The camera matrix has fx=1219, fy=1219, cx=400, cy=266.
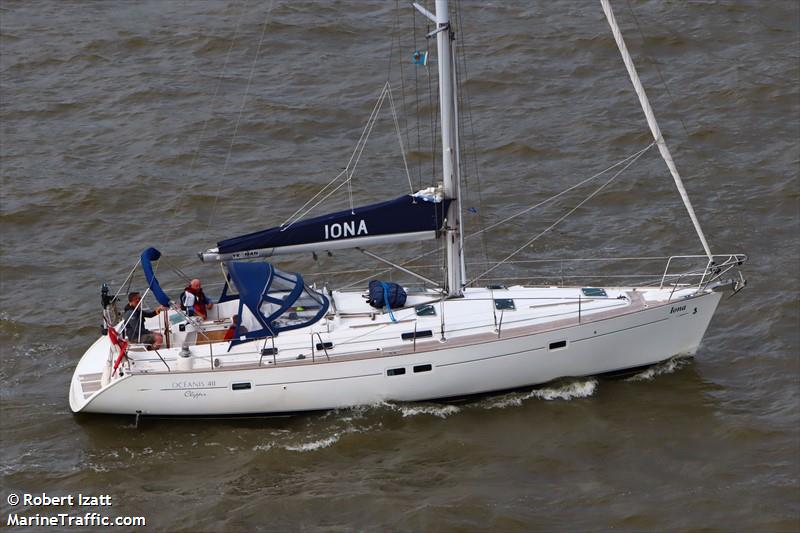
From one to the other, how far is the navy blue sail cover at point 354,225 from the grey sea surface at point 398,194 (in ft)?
10.9

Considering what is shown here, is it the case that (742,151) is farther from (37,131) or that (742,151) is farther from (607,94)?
(37,131)

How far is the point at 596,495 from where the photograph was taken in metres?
20.6

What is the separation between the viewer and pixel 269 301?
74.8 feet

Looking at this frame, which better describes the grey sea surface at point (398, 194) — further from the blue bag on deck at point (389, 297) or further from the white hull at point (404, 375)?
the blue bag on deck at point (389, 297)

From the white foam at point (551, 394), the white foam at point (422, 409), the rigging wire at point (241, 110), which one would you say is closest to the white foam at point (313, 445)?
the white foam at point (422, 409)

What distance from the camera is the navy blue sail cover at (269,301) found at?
2259cm

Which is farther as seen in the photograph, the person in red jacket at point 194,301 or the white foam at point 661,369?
the white foam at point 661,369

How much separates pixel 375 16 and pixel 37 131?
1123 cm

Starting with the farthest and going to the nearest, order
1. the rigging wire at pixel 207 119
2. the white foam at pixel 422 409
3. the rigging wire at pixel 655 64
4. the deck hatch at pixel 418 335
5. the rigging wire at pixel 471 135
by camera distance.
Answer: the rigging wire at pixel 655 64
the rigging wire at pixel 207 119
the rigging wire at pixel 471 135
the white foam at pixel 422 409
the deck hatch at pixel 418 335

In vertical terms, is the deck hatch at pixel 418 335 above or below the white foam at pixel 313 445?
above

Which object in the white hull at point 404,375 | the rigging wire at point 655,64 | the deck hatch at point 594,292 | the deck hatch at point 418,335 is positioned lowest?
the white hull at point 404,375

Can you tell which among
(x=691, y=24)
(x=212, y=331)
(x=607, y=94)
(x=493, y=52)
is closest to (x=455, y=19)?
(x=493, y=52)

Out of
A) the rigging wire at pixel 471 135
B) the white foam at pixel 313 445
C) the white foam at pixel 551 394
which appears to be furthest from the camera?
the rigging wire at pixel 471 135

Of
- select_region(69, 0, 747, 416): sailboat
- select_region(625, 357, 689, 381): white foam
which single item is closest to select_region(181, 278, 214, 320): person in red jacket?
select_region(69, 0, 747, 416): sailboat
